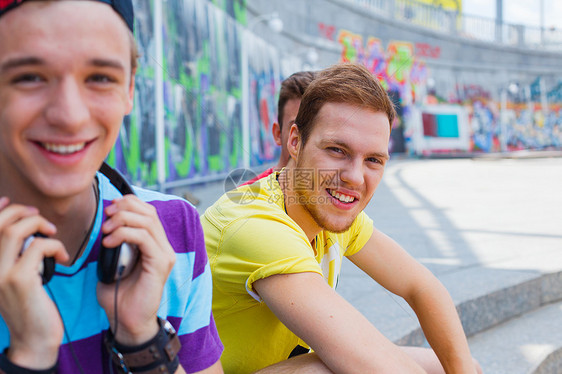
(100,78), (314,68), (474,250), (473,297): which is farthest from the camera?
(314,68)

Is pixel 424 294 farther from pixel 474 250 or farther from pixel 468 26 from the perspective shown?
pixel 468 26

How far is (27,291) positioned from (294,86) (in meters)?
2.18

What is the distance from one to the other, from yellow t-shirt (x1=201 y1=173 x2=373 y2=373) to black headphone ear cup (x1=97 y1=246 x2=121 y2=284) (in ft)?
1.64

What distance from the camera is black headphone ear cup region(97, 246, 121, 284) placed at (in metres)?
0.96

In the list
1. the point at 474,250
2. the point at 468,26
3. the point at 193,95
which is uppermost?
the point at 193,95

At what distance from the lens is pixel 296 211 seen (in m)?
1.74

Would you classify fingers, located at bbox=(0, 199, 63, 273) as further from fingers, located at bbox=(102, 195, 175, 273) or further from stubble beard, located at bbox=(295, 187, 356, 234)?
stubble beard, located at bbox=(295, 187, 356, 234)

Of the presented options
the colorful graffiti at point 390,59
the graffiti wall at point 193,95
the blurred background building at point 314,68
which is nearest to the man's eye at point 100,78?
the blurred background building at point 314,68

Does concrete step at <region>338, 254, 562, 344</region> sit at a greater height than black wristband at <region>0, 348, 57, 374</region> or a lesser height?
lesser

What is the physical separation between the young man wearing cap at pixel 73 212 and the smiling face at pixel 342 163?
645 millimetres

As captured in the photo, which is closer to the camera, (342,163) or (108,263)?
(108,263)

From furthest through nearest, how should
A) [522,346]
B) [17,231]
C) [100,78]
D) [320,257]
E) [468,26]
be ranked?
[468,26] < [522,346] < [320,257] < [100,78] < [17,231]

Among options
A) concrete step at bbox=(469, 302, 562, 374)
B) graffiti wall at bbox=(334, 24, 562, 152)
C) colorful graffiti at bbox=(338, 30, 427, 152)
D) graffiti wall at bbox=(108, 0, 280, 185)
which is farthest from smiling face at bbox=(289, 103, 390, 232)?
colorful graffiti at bbox=(338, 30, 427, 152)

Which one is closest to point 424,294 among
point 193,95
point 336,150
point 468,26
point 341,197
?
point 341,197
